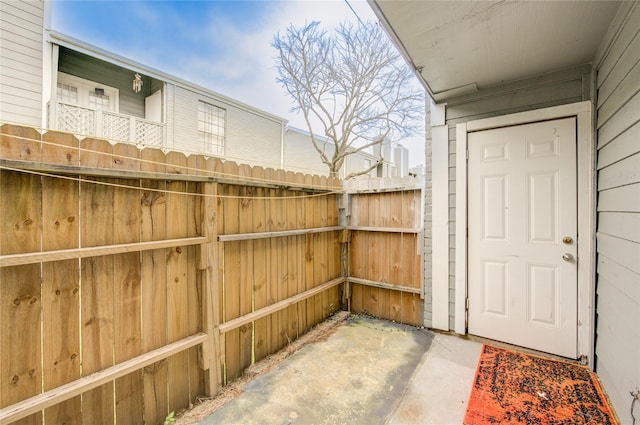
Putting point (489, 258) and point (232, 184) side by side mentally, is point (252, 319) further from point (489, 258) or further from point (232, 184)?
Result: point (489, 258)

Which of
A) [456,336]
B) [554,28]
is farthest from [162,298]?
[554,28]

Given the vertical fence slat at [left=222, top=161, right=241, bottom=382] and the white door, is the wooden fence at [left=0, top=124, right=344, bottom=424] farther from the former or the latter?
the white door

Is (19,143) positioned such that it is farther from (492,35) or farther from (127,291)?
(492,35)

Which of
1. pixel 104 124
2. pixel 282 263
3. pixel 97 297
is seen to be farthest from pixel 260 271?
pixel 104 124

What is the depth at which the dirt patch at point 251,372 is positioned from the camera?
73.2 inches

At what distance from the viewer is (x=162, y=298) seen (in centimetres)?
184

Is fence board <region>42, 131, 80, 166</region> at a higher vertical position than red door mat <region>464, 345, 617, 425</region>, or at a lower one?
higher

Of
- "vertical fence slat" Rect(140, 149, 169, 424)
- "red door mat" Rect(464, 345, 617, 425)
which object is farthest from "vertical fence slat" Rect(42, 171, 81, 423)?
"red door mat" Rect(464, 345, 617, 425)

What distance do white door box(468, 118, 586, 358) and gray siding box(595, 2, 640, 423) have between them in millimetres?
248

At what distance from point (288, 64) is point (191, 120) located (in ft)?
8.00

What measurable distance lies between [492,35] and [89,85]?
614 centimetres

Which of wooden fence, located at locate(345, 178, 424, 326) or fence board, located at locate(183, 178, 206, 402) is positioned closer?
fence board, located at locate(183, 178, 206, 402)

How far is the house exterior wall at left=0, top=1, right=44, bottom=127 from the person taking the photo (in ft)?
12.1

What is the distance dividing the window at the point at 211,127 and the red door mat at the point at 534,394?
621 cm
